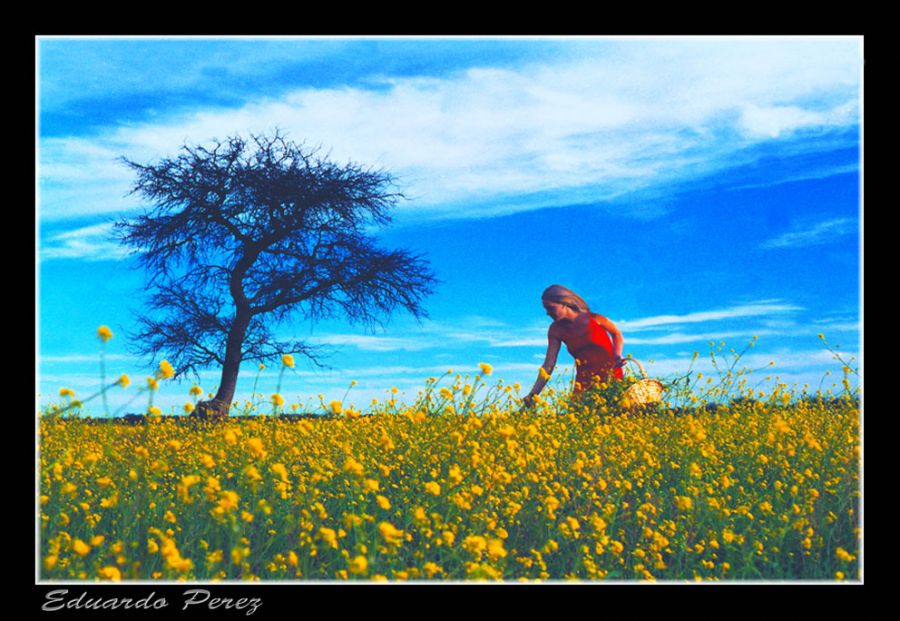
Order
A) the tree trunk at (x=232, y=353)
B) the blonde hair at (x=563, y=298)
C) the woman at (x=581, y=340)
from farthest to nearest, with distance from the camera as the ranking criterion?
the tree trunk at (x=232, y=353), the woman at (x=581, y=340), the blonde hair at (x=563, y=298)

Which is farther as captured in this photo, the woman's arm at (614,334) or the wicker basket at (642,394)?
the wicker basket at (642,394)

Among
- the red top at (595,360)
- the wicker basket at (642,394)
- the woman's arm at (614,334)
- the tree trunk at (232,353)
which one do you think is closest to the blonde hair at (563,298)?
the woman's arm at (614,334)

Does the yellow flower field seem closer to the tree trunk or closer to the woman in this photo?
the woman

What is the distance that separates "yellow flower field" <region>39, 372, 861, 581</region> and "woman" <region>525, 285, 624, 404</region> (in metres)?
1.45

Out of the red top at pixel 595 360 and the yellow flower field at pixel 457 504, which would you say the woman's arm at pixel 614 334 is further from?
the yellow flower field at pixel 457 504

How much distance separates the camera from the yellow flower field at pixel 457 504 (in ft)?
11.1

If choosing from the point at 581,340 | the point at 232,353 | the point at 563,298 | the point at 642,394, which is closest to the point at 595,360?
the point at 581,340

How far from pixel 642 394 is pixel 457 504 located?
4.60 m

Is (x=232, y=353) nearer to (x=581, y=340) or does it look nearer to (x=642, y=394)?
(x=581, y=340)

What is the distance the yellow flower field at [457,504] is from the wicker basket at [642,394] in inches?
59.3

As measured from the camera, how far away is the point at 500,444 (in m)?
4.57

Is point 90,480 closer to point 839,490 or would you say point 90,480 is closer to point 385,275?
point 839,490

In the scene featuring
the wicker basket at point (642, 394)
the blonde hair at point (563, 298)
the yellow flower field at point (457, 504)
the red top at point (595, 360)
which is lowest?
the yellow flower field at point (457, 504)

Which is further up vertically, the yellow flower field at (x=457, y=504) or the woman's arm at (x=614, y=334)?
the woman's arm at (x=614, y=334)
